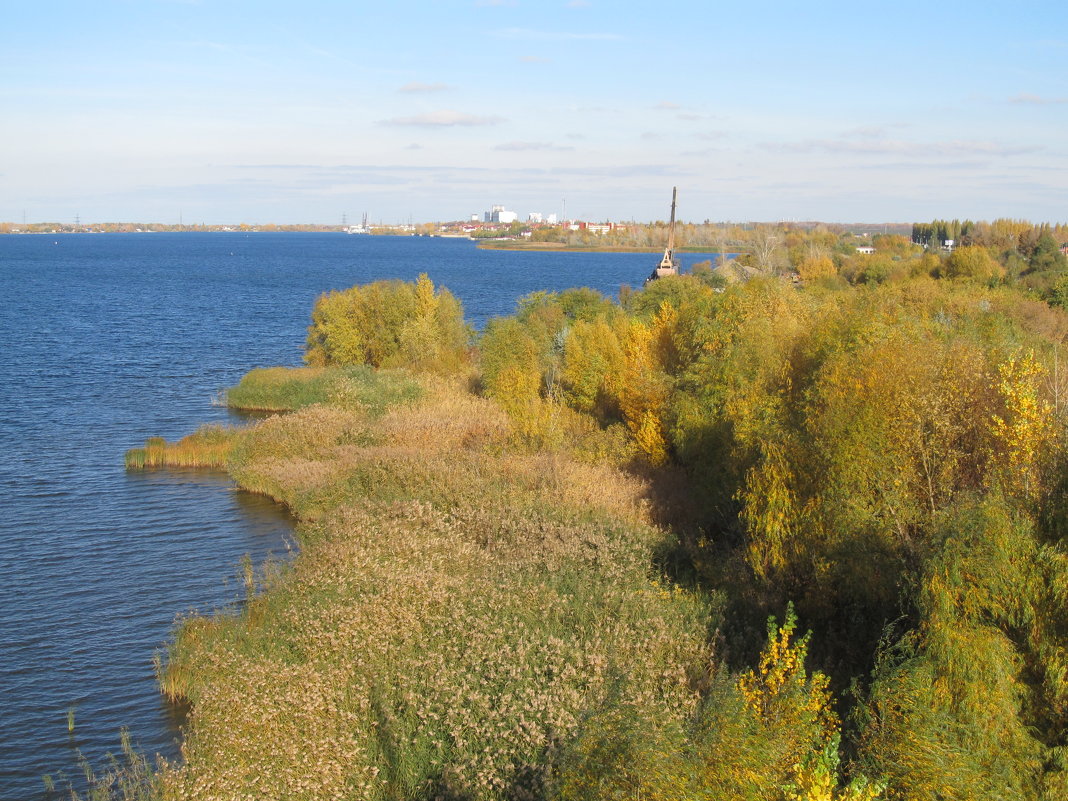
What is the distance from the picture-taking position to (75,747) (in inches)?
612

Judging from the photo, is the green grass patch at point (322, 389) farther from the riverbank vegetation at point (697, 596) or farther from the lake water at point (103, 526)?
the riverbank vegetation at point (697, 596)

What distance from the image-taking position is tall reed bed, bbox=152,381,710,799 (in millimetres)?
12453

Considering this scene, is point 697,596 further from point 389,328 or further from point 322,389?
point 389,328

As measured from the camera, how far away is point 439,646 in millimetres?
14992

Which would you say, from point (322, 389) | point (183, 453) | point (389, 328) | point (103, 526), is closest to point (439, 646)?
point (103, 526)

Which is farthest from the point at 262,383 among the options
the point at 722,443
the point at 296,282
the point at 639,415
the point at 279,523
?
the point at 296,282

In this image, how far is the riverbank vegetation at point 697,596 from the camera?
32.8 feet

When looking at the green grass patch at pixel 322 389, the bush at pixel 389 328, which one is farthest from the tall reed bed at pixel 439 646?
the bush at pixel 389 328

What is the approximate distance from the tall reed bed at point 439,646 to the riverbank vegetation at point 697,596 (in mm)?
61

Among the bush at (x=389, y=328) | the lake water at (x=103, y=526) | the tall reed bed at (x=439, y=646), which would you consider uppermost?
the bush at (x=389, y=328)

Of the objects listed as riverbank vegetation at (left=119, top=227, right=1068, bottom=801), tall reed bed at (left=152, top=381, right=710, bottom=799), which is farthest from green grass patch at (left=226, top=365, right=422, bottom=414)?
tall reed bed at (left=152, top=381, right=710, bottom=799)

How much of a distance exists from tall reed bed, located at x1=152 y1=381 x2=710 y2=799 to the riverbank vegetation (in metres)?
0.06

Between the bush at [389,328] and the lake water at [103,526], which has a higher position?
the bush at [389,328]

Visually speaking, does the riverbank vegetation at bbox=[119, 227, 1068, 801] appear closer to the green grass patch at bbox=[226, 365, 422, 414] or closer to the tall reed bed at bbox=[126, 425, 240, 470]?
the green grass patch at bbox=[226, 365, 422, 414]
